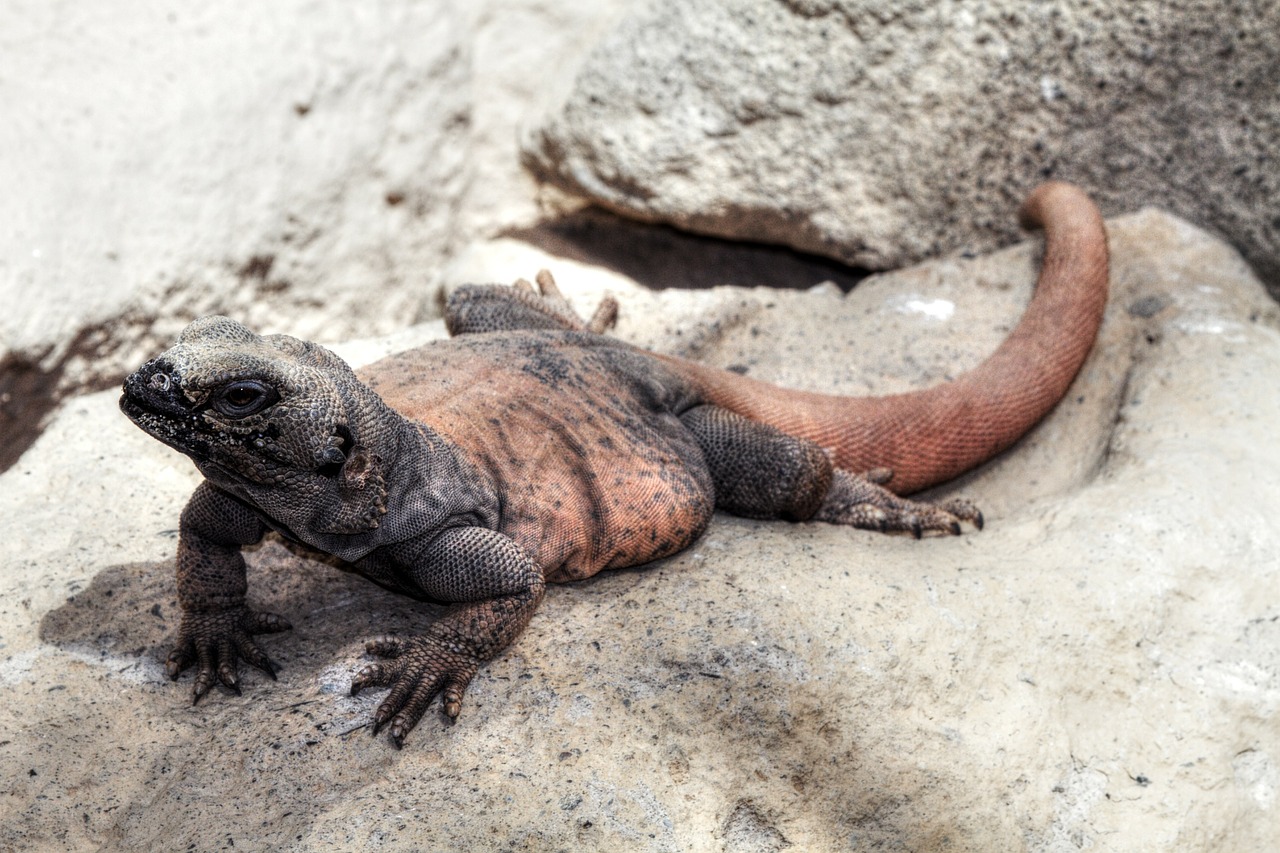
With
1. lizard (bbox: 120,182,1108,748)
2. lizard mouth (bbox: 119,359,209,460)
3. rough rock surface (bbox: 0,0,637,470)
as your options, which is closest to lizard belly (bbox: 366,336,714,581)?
lizard (bbox: 120,182,1108,748)

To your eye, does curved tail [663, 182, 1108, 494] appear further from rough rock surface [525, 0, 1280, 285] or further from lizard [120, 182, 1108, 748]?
rough rock surface [525, 0, 1280, 285]

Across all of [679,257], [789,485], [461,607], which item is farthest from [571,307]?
[461,607]

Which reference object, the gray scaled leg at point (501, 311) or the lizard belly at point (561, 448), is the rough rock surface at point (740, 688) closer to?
the lizard belly at point (561, 448)

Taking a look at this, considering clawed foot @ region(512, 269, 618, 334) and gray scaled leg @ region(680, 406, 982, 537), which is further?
clawed foot @ region(512, 269, 618, 334)

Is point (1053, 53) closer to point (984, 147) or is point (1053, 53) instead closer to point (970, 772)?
point (984, 147)

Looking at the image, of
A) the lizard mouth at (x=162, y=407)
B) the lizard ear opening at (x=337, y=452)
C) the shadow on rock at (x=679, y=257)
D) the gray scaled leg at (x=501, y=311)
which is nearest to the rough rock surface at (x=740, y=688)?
the lizard ear opening at (x=337, y=452)

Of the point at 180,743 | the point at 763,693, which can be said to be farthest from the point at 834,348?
the point at 180,743
